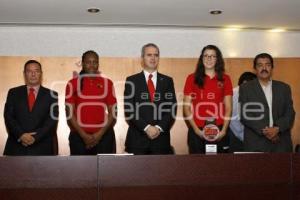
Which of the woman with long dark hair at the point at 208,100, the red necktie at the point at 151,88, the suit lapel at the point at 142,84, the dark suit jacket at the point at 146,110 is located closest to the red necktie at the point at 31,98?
the dark suit jacket at the point at 146,110

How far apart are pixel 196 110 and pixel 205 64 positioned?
442 mm

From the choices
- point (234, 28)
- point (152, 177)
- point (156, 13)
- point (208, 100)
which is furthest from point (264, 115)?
point (234, 28)

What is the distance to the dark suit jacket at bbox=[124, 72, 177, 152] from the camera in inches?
169

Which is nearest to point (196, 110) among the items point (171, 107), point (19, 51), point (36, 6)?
point (171, 107)

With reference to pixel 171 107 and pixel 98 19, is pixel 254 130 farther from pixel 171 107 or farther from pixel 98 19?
pixel 98 19

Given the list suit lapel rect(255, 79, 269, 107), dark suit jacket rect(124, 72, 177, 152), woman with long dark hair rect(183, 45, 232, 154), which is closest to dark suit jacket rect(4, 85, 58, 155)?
dark suit jacket rect(124, 72, 177, 152)

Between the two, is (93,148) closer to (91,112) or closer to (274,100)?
(91,112)

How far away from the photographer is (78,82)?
4645mm

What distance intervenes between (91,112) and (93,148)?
34 centimetres

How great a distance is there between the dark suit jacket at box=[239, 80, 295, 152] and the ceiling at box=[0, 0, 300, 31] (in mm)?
969

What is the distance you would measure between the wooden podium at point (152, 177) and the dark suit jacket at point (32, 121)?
969mm

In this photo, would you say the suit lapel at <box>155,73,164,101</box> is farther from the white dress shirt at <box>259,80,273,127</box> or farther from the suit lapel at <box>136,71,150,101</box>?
the white dress shirt at <box>259,80,273,127</box>

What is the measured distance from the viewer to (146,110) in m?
4.35

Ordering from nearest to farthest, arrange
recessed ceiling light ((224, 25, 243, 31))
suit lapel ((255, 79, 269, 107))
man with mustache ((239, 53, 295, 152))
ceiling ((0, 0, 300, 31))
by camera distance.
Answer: man with mustache ((239, 53, 295, 152)) < suit lapel ((255, 79, 269, 107)) < ceiling ((0, 0, 300, 31)) < recessed ceiling light ((224, 25, 243, 31))
